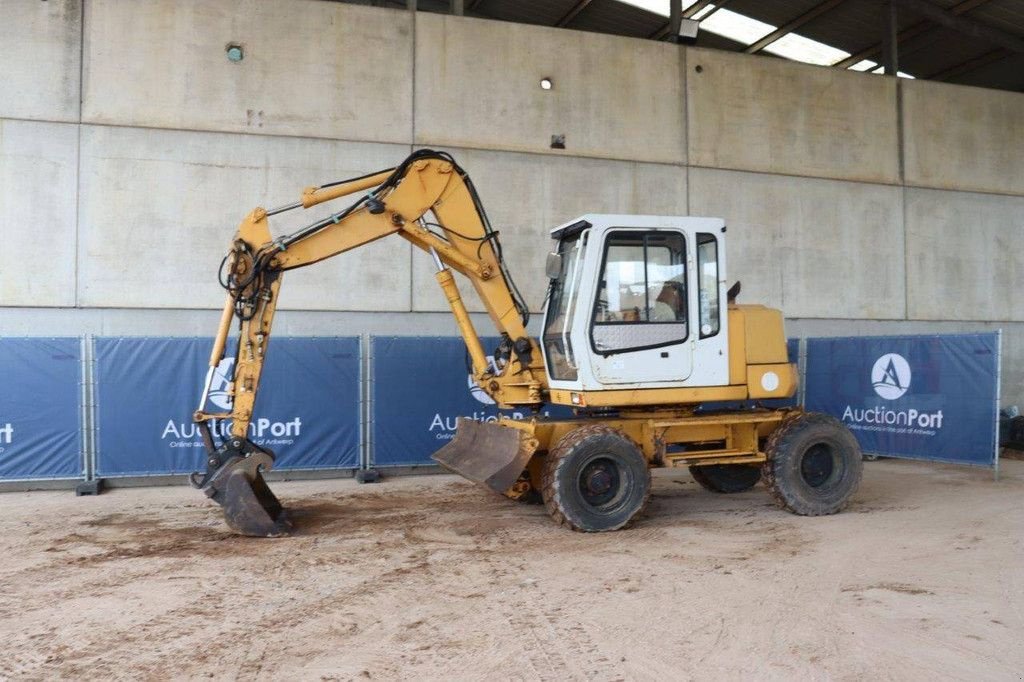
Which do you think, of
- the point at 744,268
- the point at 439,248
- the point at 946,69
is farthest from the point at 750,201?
the point at 946,69

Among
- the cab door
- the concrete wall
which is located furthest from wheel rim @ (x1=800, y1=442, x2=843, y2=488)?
the concrete wall

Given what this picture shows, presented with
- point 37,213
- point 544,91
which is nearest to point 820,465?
point 544,91

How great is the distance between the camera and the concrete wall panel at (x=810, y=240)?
510 inches

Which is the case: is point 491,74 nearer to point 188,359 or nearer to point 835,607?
point 188,359

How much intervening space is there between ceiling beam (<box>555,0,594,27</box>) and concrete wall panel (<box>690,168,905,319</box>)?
4.72 metres

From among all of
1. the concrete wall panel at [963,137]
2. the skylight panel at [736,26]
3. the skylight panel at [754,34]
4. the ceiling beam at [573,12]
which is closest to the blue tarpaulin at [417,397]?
the ceiling beam at [573,12]

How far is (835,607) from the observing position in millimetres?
4938

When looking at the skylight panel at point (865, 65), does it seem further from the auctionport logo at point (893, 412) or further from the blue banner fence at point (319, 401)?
the auctionport logo at point (893, 412)

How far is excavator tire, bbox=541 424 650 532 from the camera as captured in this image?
22.6 feet

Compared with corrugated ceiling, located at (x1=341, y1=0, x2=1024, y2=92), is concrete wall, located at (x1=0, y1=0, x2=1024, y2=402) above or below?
below

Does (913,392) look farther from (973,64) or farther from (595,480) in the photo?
(973,64)

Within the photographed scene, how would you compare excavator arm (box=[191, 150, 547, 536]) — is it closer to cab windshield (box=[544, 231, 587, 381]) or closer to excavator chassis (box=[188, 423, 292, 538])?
excavator chassis (box=[188, 423, 292, 538])

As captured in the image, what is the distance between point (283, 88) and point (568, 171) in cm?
450

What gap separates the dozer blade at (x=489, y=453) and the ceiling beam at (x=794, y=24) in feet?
39.2
